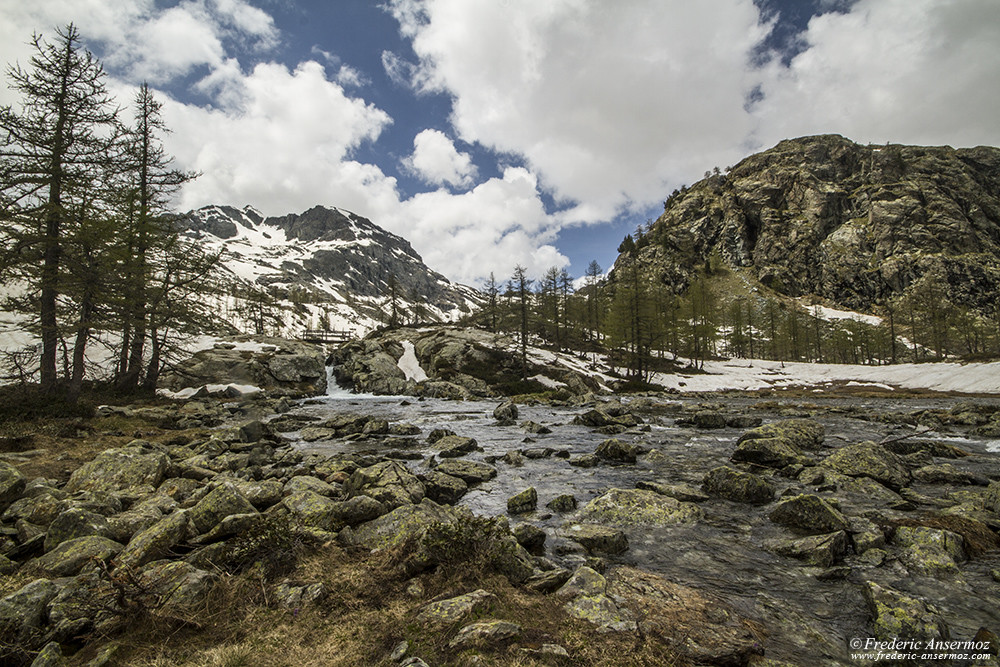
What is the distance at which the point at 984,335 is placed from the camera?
78.1m

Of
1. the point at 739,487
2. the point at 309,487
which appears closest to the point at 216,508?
the point at 309,487

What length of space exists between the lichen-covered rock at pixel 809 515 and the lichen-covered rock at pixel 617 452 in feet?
20.6

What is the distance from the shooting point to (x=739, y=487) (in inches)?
437

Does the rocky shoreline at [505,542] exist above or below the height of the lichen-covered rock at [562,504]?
above

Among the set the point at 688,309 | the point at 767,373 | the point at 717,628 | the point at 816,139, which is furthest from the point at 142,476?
the point at 816,139

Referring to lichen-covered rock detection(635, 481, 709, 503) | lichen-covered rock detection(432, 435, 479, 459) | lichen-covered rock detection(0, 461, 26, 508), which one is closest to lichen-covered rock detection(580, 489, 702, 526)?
lichen-covered rock detection(635, 481, 709, 503)

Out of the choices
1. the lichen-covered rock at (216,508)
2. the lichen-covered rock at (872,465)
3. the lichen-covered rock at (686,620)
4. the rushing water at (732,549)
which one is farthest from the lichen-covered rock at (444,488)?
the lichen-covered rock at (872,465)

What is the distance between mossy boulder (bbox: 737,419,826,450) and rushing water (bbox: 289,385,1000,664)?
1.03 metres

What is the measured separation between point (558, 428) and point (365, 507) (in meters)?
18.0

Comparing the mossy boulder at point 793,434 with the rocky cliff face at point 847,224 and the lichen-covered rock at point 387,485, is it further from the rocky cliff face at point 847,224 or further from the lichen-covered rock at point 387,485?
the rocky cliff face at point 847,224

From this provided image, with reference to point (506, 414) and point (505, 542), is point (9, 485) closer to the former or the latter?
point (505, 542)

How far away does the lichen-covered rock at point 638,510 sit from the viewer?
952 centimetres

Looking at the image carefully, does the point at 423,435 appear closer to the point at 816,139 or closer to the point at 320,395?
the point at 320,395

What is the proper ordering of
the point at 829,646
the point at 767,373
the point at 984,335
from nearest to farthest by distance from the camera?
the point at 829,646
the point at 767,373
the point at 984,335
